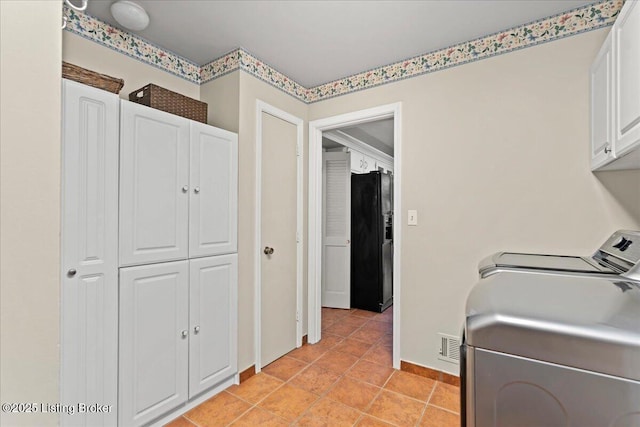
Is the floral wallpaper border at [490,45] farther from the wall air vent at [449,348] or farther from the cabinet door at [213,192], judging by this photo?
the wall air vent at [449,348]

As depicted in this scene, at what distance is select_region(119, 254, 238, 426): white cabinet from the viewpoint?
1.56 metres

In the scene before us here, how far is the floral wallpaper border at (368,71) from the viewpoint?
174 centimetres

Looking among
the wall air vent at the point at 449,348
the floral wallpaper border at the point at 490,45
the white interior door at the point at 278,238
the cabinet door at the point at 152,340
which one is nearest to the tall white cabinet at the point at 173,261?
the cabinet door at the point at 152,340

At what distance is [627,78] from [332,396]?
228cm

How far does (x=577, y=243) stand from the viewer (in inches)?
68.4

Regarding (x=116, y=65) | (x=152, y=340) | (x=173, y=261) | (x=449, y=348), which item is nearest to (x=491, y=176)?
(x=449, y=348)

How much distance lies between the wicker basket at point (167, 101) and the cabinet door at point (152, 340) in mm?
967

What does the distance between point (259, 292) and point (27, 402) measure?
176 centimetres

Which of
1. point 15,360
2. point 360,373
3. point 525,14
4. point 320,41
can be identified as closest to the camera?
point 15,360

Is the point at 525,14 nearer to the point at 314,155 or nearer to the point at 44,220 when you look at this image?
the point at 314,155

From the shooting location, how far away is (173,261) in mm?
1769

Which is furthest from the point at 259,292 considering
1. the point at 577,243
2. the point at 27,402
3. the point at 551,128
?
the point at 551,128

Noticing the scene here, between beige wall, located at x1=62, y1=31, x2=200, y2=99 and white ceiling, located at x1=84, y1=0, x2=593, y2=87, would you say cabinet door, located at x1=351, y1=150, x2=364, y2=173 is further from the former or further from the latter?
beige wall, located at x1=62, y1=31, x2=200, y2=99

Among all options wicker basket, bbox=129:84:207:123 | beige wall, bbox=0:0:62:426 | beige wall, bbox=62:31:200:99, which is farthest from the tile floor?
beige wall, bbox=62:31:200:99
